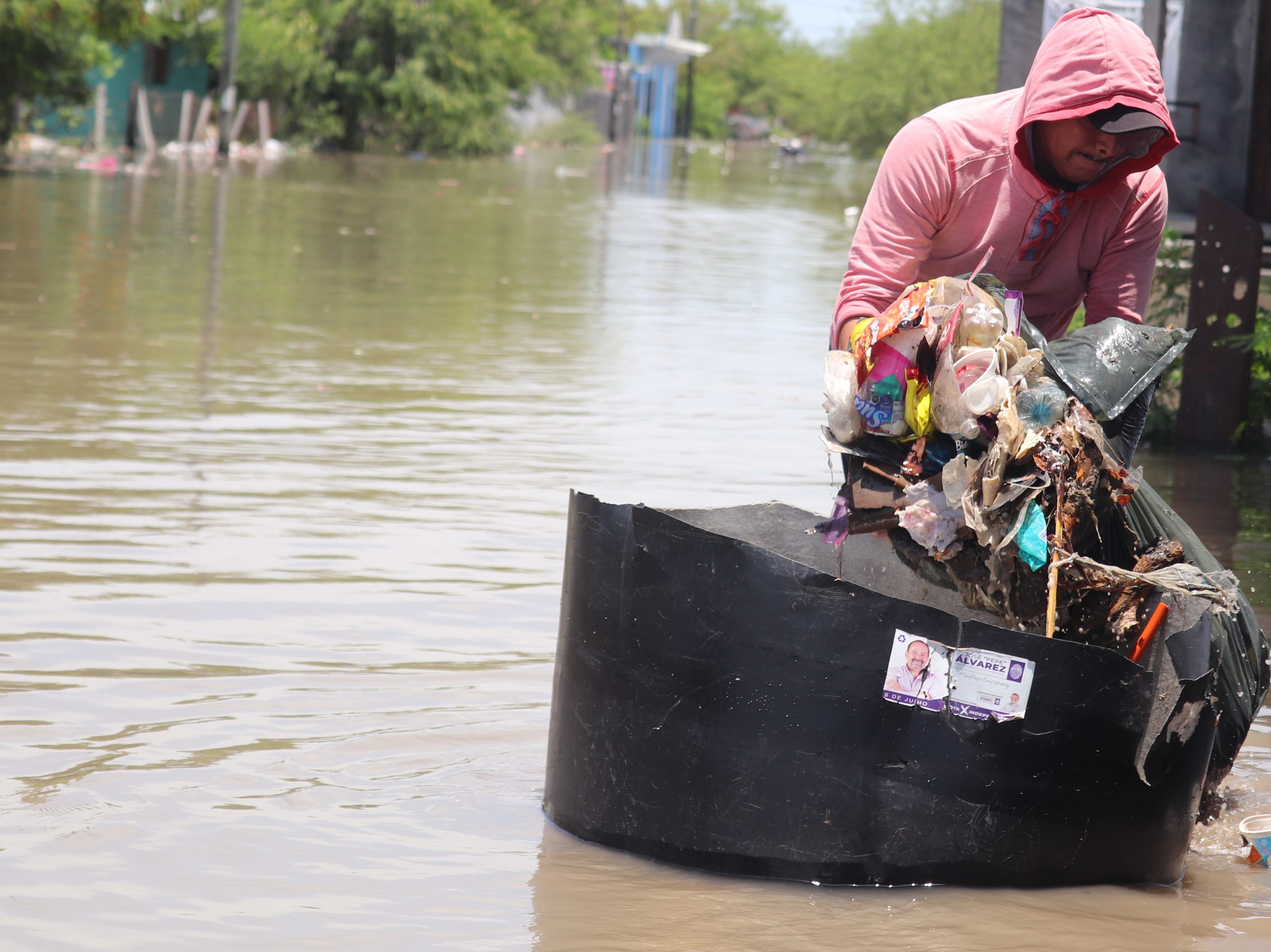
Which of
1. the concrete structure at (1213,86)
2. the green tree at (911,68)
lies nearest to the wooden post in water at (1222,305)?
the concrete structure at (1213,86)

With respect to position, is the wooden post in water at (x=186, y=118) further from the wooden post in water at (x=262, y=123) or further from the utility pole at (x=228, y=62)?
the utility pole at (x=228, y=62)

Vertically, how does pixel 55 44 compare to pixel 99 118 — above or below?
above

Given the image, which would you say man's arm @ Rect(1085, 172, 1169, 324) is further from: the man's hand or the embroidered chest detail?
the man's hand

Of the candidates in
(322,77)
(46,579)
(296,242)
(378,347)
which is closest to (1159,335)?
(46,579)

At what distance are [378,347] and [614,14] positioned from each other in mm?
65504

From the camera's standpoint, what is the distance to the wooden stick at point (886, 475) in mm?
2945

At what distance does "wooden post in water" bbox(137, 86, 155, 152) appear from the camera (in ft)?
101

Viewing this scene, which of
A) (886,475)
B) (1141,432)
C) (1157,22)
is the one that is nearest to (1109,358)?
(1141,432)

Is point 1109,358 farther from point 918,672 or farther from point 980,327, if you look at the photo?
point 918,672

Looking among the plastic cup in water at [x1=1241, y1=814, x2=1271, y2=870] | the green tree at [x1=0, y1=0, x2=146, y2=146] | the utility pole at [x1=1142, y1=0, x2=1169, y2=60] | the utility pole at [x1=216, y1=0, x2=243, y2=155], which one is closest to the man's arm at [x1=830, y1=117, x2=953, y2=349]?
the plastic cup in water at [x1=1241, y1=814, x2=1271, y2=870]

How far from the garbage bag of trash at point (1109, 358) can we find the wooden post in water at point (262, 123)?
110ft

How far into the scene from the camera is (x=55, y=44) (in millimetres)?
23641

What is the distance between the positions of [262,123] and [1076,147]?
3395cm

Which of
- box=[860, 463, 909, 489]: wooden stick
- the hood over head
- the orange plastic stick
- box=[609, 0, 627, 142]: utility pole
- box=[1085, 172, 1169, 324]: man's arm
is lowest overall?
the orange plastic stick
